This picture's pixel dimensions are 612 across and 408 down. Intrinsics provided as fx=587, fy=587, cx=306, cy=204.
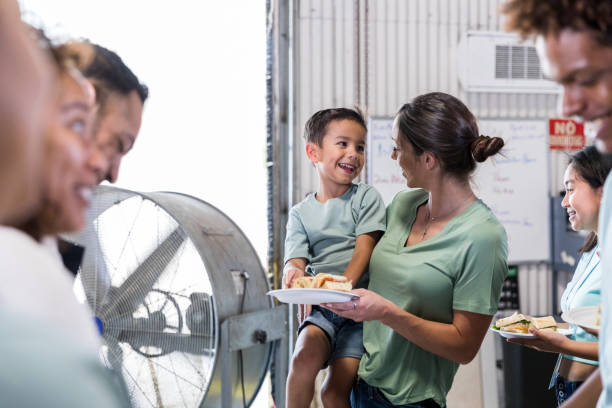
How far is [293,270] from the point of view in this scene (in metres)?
1.93

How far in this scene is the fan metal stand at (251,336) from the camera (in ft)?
5.60

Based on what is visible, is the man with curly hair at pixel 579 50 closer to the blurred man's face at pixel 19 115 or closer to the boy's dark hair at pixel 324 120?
the blurred man's face at pixel 19 115

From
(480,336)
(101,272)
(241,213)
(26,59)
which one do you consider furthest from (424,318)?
(241,213)

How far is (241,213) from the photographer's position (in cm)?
349

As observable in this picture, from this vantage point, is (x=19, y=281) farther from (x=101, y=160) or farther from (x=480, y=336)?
(x=480, y=336)

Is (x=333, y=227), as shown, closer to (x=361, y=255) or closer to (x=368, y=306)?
(x=361, y=255)

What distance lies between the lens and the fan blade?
5.45ft

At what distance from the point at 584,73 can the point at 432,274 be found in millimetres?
985

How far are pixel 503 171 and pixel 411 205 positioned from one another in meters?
2.22

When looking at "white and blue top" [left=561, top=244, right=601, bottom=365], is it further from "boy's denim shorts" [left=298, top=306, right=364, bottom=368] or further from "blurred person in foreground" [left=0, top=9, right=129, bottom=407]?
"blurred person in foreground" [left=0, top=9, right=129, bottom=407]

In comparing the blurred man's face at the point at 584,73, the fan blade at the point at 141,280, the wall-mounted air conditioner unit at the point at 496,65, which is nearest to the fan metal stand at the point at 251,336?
the fan blade at the point at 141,280

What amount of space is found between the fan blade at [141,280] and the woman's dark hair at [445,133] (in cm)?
74

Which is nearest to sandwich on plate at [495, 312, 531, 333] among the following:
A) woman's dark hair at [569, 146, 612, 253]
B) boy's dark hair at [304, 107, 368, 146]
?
woman's dark hair at [569, 146, 612, 253]

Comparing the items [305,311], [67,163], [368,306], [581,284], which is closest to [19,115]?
[67,163]
